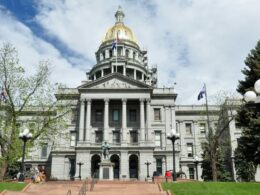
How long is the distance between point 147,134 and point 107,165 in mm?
14491

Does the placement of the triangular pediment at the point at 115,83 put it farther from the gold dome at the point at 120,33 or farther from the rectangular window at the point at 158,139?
the gold dome at the point at 120,33

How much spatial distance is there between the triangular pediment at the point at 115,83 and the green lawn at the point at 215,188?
34.7m

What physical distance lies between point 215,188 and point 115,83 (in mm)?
38530

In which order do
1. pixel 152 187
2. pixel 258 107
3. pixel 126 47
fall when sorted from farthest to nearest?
pixel 126 47, pixel 152 187, pixel 258 107

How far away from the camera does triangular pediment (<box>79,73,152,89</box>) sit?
59000mm

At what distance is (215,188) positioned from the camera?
22.9 meters

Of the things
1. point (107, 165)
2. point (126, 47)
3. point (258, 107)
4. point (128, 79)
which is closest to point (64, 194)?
point (258, 107)

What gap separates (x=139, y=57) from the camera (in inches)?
3310

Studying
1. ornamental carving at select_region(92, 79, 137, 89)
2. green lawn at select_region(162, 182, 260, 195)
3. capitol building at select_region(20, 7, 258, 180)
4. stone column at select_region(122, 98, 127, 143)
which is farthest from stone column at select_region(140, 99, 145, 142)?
green lawn at select_region(162, 182, 260, 195)

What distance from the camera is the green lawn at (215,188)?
2069cm

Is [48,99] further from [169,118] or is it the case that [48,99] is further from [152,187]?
[169,118]

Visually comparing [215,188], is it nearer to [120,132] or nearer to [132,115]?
[120,132]

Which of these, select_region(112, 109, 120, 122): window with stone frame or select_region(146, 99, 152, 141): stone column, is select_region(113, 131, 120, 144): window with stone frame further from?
select_region(146, 99, 152, 141): stone column

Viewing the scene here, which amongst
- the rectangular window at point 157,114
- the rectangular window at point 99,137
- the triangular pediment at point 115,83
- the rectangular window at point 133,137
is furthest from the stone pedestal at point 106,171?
the rectangular window at point 157,114
